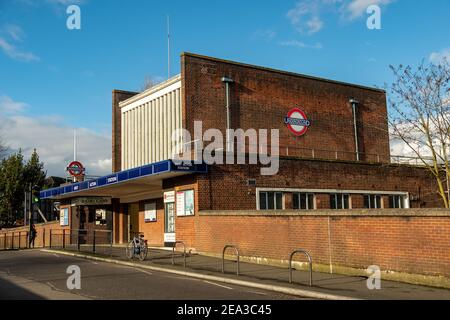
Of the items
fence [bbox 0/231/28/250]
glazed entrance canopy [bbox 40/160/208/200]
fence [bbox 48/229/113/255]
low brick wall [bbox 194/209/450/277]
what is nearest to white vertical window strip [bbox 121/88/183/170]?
glazed entrance canopy [bbox 40/160/208/200]

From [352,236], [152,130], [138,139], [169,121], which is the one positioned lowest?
[352,236]

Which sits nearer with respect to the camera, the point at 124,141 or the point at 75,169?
the point at 124,141

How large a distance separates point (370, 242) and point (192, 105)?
48.7ft

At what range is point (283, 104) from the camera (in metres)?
31.0

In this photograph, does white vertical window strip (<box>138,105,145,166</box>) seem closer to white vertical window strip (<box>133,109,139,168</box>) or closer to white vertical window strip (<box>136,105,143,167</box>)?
white vertical window strip (<box>136,105,143,167</box>)

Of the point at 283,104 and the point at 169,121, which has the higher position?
the point at 283,104

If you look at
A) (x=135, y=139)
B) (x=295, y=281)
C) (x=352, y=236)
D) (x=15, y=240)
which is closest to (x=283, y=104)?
(x=135, y=139)

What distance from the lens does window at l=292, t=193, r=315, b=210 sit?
24859 millimetres

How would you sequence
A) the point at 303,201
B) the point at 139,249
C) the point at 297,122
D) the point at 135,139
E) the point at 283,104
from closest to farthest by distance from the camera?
the point at 139,249 → the point at 303,201 → the point at 283,104 → the point at 297,122 → the point at 135,139

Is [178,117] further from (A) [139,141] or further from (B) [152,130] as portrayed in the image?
(A) [139,141]

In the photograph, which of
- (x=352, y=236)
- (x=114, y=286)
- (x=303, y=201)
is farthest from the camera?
(x=303, y=201)

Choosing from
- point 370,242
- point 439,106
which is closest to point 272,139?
point 439,106

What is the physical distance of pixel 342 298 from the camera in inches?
407

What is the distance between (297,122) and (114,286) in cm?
2144
